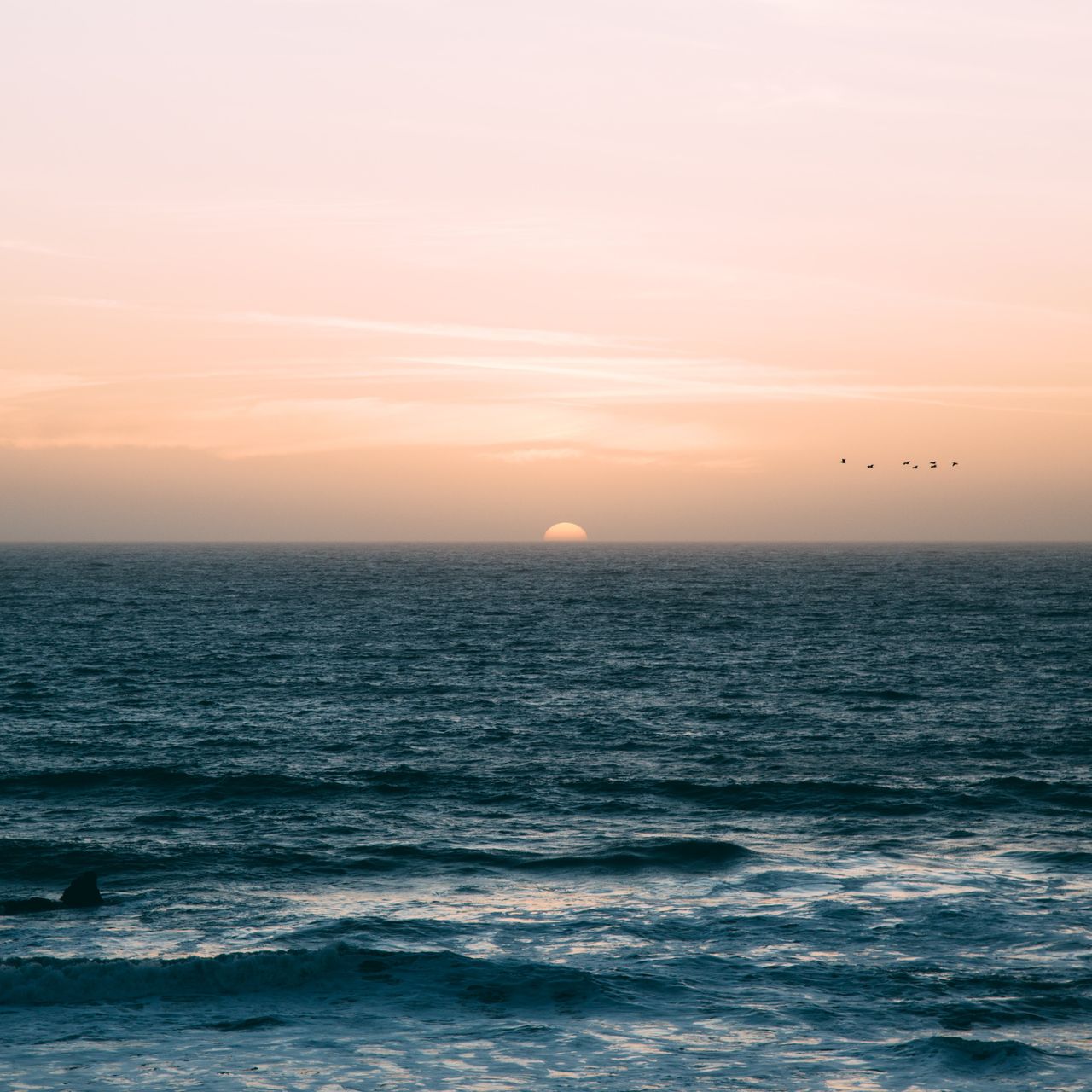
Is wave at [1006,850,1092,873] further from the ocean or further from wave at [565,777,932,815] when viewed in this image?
wave at [565,777,932,815]

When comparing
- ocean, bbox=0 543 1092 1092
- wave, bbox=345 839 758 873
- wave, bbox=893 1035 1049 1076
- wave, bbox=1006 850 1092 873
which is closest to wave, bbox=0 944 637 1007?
ocean, bbox=0 543 1092 1092

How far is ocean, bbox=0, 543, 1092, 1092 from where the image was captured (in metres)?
18.8

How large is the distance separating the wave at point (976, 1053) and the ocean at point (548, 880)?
0.18 feet

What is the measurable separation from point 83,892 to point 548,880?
34.9 feet

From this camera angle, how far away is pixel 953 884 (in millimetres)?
27312

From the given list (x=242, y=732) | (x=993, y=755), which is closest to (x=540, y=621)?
(x=242, y=732)

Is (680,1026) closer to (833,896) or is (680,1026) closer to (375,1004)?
(375,1004)

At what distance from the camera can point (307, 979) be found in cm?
2202

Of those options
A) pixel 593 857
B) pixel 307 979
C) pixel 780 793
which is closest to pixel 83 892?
pixel 307 979

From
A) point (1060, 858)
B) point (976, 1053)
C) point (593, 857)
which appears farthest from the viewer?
point (593, 857)

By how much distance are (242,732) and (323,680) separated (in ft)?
55.0

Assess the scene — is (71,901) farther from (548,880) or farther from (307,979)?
(548,880)

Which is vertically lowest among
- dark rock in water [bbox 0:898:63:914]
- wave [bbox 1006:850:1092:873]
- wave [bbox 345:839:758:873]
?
wave [bbox 345:839:758:873]

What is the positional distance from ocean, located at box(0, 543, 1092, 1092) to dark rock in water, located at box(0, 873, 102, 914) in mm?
504
